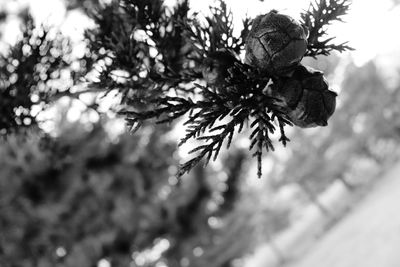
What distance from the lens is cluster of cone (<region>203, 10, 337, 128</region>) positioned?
0.90 m

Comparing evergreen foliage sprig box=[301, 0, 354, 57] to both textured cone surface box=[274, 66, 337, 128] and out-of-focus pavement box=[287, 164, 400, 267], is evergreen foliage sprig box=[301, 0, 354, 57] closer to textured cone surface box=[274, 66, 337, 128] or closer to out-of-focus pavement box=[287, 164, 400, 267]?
textured cone surface box=[274, 66, 337, 128]

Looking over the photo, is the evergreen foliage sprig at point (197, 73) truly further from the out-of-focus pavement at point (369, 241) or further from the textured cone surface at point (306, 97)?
the out-of-focus pavement at point (369, 241)

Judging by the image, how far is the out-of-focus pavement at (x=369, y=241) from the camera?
5.95 m

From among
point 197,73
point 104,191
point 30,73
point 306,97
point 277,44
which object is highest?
point 104,191

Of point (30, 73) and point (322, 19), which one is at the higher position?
point (30, 73)

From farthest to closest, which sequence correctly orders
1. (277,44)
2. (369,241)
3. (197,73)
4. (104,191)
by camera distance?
1. (369,241)
2. (104,191)
3. (197,73)
4. (277,44)

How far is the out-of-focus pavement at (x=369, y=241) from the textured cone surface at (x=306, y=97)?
5065mm

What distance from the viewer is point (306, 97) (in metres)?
0.92

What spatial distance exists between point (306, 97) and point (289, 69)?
0.09 m

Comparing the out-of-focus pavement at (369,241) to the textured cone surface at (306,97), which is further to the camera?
the out-of-focus pavement at (369,241)

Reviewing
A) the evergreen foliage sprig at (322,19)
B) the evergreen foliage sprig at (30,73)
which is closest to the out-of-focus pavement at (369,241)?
the evergreen foliage sprig at (322,19)

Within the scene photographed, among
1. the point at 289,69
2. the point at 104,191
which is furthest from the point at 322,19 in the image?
the point at 104,191

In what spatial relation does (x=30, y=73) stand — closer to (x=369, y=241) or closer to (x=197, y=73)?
(x=197, y=73)

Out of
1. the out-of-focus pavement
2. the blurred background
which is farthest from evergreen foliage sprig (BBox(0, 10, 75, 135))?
the out-of-focus pavement
